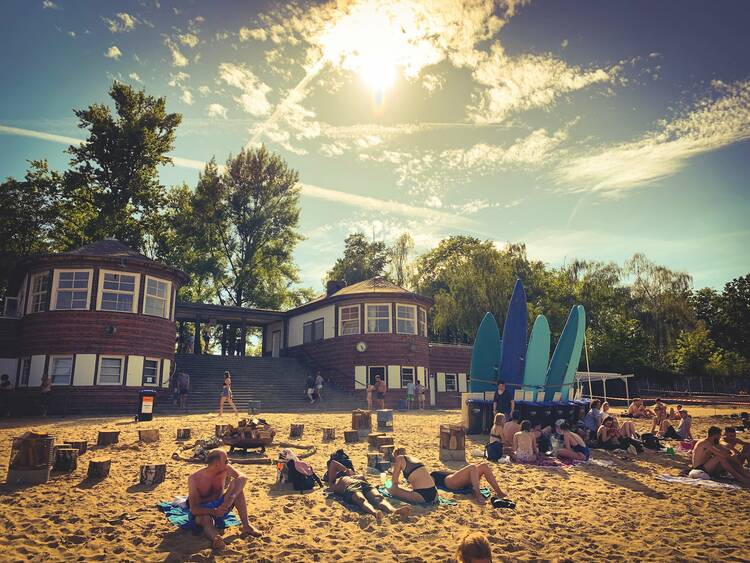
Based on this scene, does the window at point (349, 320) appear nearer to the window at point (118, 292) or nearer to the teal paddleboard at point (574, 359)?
the window at point (118, 292)

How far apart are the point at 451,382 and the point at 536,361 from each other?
58.6 ft

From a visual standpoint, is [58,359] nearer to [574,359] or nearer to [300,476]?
[300,476]

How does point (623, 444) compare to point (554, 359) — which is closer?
point (623, 444)

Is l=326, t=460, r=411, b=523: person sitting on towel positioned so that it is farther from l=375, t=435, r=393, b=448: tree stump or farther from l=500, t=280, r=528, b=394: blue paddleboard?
l=500, t=280, r=528, b=394: blue paddleboard

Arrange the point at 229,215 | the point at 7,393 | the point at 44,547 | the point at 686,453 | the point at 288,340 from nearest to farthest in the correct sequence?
the point at 44,547, the point at 686,453, the point at 7,393, the point at 288,340, the point at 229,215

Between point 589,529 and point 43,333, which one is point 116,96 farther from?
point 589,529

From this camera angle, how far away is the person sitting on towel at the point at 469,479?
7941 millimetres

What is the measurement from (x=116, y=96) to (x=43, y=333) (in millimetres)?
23016

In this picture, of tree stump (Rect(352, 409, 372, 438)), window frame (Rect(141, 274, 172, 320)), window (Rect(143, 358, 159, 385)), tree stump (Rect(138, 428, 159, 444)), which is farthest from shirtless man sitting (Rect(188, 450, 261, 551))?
window frame (Rect(141, 274, 172, 320))

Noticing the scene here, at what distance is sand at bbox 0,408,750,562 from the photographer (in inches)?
223

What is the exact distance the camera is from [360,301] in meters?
29.4

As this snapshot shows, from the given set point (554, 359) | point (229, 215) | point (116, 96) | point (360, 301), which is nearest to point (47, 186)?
point (116, 96)

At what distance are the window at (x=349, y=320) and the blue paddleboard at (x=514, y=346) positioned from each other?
14885 mm

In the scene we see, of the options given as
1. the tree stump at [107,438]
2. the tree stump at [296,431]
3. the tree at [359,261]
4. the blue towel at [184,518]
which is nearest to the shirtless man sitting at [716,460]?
the blue towel at [184,518]
